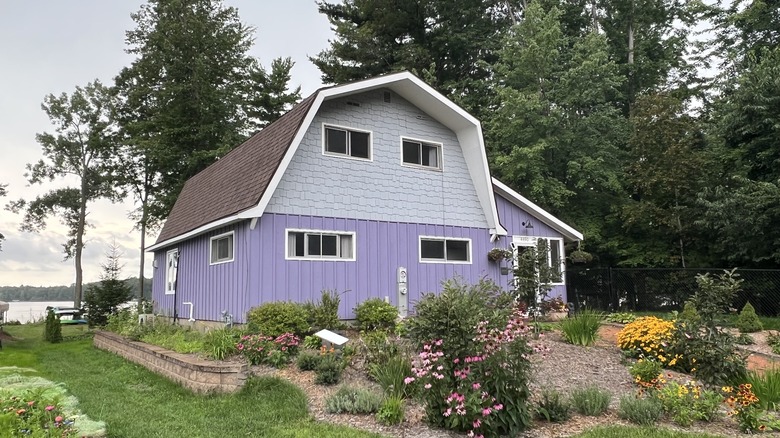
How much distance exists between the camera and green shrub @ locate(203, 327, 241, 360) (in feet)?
27.0

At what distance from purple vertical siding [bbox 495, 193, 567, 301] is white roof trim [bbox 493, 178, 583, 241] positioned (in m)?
0.10

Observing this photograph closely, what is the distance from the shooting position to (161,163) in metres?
25.5

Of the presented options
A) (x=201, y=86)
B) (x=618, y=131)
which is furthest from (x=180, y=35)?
(x=618, y=131)

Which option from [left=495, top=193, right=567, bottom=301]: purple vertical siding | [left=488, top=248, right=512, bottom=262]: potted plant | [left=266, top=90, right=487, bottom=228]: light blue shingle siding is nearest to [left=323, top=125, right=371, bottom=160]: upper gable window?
[left=266, top=90, right=487, bottom=228]: light blue shingle siding

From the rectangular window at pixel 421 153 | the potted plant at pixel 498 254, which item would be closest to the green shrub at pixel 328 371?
the rectangular window at pixel 421 153

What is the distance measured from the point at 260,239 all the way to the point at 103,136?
2688cm

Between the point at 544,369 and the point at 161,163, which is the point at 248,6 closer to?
the point at 161,163

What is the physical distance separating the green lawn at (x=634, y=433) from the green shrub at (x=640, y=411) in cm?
20

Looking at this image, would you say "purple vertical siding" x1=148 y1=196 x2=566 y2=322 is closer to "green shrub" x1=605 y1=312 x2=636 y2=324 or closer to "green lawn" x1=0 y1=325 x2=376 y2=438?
"green lawn" x1=0 y1=325 x2=376 y2=438

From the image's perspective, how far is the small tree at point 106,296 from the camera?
18453 millimetres

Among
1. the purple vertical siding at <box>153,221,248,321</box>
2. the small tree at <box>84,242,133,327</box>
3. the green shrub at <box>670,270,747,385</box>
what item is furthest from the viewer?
the small tree at <box>84,242,133,327</box>

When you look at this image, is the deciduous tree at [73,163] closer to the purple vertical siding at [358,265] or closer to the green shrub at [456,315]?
the purple vertical siding at [358,265]

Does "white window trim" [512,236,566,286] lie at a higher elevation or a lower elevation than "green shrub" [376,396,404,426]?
higher

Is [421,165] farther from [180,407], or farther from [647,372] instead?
[180,407]
